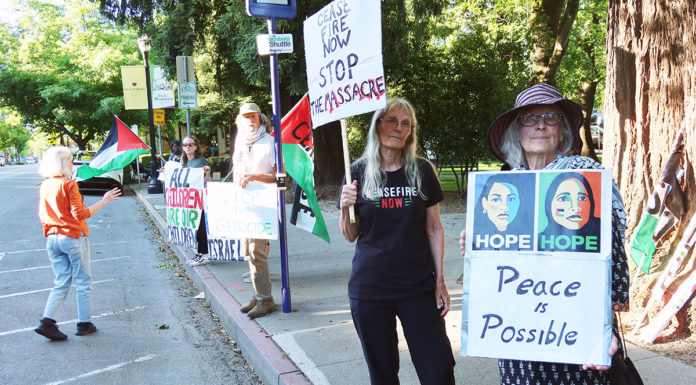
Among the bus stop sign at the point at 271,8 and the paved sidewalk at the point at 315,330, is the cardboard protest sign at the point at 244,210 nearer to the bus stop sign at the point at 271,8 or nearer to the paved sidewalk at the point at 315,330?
the paved sidewalk at the point at 315,330

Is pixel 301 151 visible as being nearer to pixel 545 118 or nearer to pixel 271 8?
Result: pixel 271 8

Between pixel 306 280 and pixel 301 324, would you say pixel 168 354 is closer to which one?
pixel 301 324

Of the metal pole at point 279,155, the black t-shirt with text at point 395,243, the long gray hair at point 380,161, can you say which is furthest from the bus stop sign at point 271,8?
the black t-shirt with text at point 395,243

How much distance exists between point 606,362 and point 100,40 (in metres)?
32.4

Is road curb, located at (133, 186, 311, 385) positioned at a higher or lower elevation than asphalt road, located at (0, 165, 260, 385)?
higher

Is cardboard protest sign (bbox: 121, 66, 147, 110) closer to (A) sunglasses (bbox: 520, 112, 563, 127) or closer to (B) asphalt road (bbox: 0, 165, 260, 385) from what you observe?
(B) asphalt road (bbox: 0, 165, 260, 385)

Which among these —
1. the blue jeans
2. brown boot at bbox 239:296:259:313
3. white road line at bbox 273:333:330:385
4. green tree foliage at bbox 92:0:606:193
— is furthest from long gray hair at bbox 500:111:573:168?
green tree foliage at bbox 92:0:606:193

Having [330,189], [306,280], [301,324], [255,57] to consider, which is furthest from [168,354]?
[330,189]

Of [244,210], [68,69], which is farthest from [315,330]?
[68,69]

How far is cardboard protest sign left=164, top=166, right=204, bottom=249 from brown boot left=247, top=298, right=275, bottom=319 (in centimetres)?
236

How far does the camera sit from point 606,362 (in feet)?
6.42

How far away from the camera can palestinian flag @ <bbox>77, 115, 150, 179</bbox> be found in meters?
6.73

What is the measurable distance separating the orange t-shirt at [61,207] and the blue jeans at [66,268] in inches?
3.3

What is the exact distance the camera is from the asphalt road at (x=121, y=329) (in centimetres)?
433
